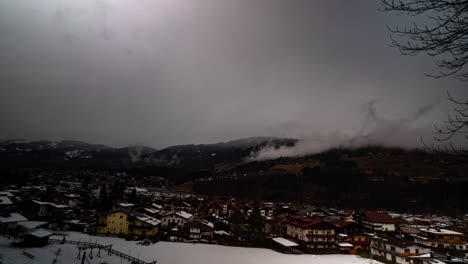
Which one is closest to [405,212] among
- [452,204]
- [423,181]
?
[452,204]

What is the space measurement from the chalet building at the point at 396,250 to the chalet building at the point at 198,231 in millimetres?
21145

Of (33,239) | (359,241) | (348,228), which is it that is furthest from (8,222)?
(348,228)

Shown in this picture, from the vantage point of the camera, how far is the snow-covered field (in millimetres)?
19188

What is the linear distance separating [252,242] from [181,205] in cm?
3059

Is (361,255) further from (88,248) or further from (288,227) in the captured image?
(88,248)

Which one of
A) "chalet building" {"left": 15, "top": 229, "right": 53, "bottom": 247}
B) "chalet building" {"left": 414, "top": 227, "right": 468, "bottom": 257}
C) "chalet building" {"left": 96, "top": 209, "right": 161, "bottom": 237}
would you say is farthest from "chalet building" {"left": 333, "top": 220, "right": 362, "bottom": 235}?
"chalet building" {"left": 15, "top": 229, "right": 53, "bottom": 247}

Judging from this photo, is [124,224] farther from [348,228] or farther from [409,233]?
[409,233]

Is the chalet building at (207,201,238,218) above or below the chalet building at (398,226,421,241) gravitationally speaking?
below

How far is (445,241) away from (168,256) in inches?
1462

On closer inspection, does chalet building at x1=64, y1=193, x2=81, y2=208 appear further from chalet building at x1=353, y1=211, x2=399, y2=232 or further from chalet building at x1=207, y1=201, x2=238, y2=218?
chalet building at x1=353, y1=211, x2=399, y2=232

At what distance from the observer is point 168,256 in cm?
2372

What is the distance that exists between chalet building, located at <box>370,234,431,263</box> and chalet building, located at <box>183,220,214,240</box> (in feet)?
69.4

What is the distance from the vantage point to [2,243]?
20828 mm

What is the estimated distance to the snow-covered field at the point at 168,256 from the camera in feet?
63.0
